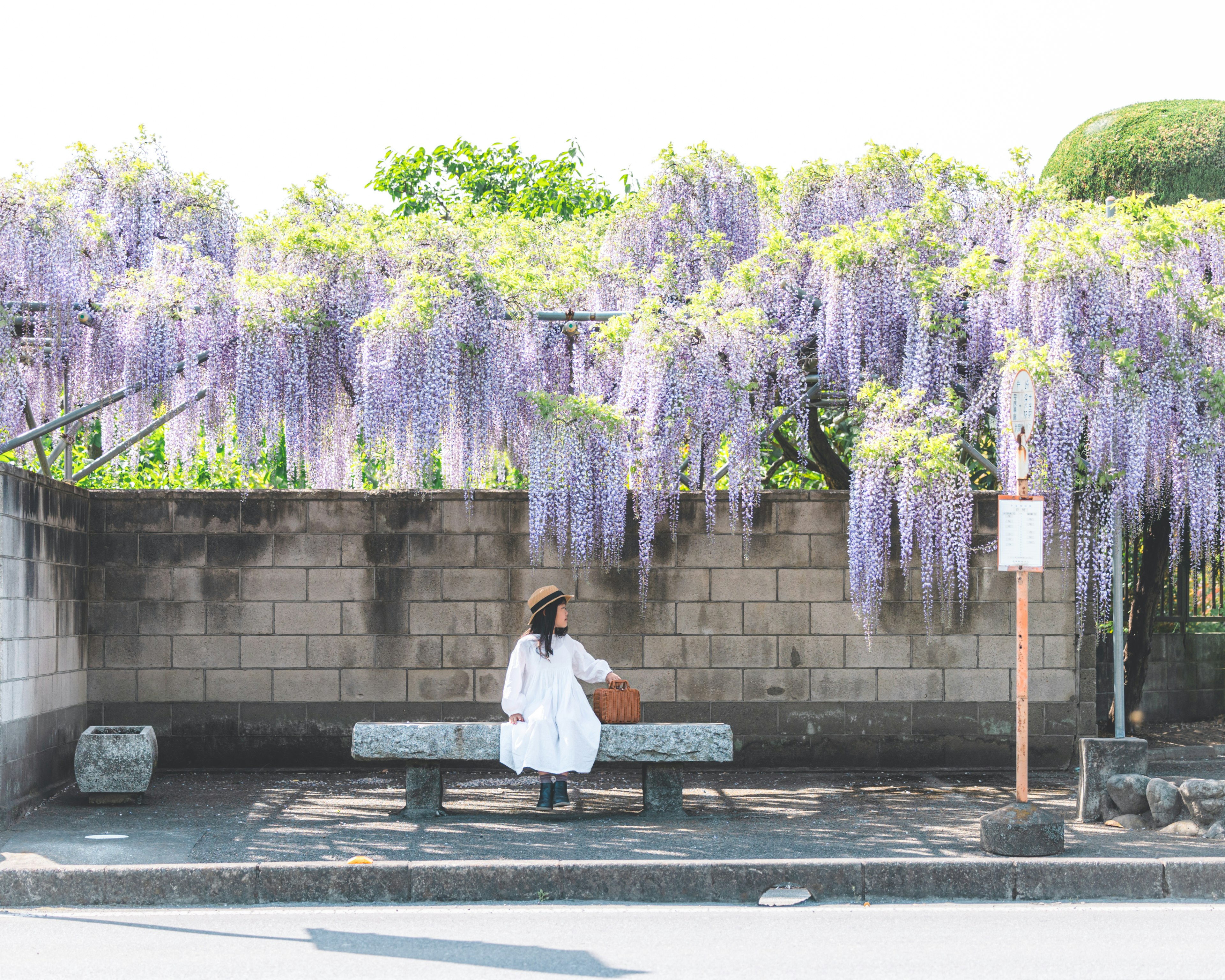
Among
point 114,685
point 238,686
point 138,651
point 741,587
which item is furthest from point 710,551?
point 114,685

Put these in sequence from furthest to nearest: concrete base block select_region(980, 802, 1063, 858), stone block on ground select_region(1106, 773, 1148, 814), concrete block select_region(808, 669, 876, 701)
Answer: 1. concrete block select_region(808, 669, 876, 701)
2. stone block on ground select_region(1106, 773, 1148, 814)
3. concrete base block select_region(980, 802, 1063, 858)

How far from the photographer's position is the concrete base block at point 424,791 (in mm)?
8609

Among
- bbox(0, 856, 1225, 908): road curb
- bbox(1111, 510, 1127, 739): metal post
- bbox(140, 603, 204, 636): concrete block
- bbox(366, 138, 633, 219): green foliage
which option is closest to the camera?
bbox(0, 856, 1225, 908): road curb

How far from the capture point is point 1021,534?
7.50 metres

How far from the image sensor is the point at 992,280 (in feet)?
33.4

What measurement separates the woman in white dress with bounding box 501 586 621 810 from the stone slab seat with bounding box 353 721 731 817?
120 millimetres

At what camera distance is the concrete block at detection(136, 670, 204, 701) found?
10.6 metres

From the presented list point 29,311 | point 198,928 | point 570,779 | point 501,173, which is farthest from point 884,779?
point 501,173

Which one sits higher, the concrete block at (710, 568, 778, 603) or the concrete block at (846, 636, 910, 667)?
the concrete block at (710, 568, 778, 603)

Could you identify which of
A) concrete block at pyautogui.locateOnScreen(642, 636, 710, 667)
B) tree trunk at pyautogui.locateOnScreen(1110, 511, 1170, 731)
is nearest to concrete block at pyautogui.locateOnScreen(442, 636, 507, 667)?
concrete block at pyautogui.locateOnScreen(642, 636, 710, 667)

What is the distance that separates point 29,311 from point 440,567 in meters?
3.99

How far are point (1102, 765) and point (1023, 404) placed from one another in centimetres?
263

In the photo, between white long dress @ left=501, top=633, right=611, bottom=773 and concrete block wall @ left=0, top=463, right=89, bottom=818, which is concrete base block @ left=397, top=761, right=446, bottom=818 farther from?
concrete block wall @ left=0, top=463, right=89, bottom=818

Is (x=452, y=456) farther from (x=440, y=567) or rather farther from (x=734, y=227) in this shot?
(x=734, y=227)
